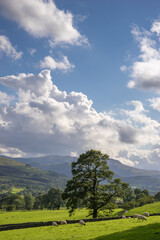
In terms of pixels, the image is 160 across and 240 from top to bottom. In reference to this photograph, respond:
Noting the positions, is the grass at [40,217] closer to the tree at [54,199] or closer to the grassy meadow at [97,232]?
the tree at [54,199]

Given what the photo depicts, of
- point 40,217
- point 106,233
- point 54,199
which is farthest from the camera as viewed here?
point 54,199

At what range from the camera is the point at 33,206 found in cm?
16462

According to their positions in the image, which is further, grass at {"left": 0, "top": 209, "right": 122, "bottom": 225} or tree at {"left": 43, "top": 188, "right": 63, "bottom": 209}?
tree at {"left": 43, "top": 188, "right": 63, "bottom": 209}

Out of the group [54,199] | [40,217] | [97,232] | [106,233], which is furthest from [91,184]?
[54,199]

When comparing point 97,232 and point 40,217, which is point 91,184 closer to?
point 97,232

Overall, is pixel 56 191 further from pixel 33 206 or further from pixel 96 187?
pixel 96 187

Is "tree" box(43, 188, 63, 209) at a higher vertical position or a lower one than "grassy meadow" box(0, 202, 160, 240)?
lower

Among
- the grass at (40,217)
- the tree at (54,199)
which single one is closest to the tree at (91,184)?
the grass at (40,217)

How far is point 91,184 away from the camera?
138 feet

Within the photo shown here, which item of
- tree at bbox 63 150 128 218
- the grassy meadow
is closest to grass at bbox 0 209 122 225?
tree at bbox 63 150 128 218

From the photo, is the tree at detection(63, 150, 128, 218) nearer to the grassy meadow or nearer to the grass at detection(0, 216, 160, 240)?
the grassy meadow

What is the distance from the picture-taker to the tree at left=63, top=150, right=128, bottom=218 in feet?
134

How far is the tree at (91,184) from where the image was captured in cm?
4097

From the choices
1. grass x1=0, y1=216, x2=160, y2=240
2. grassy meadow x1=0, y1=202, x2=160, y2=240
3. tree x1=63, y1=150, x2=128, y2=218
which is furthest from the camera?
tree x1=63, y1=150, x2=128, y2=218
